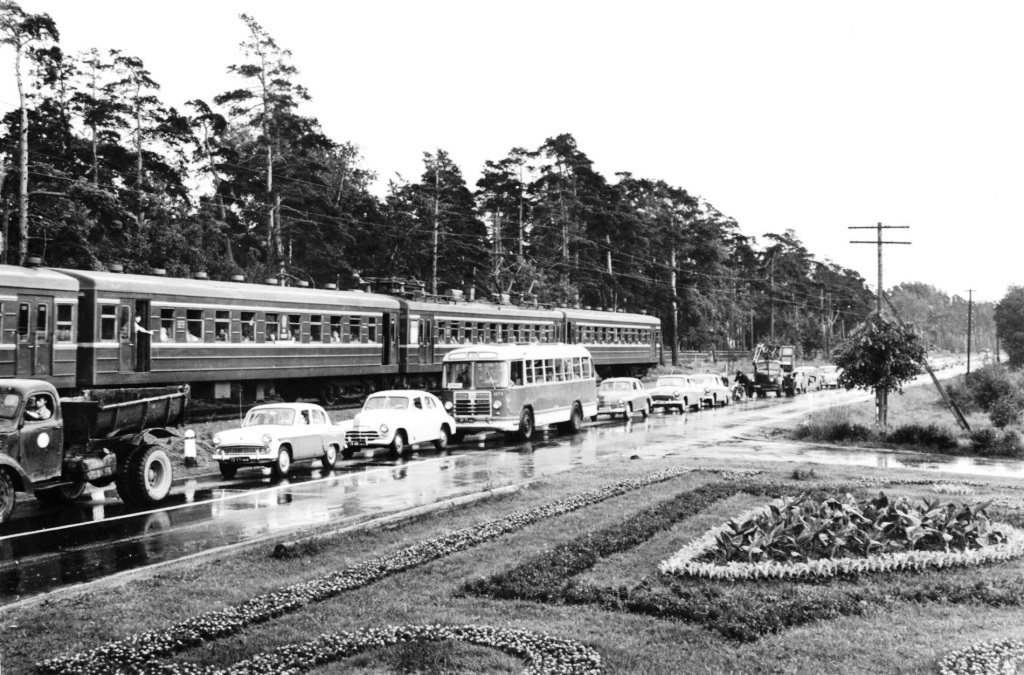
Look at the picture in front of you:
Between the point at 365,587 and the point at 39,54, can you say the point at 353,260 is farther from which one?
the point at 365,587

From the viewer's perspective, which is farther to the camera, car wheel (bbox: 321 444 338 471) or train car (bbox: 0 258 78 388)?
train car (bbox: 0 258 78 388)

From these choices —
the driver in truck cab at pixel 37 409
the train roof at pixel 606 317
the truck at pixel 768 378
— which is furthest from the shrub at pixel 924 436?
the truck at pixel 768 378

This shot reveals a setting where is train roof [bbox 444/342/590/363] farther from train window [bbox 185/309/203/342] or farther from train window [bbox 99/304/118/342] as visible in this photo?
train window [bbox 99/304/118/342]

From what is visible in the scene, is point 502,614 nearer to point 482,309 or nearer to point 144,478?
point 144,478

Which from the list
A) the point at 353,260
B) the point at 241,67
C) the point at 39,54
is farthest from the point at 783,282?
the point at 39,54

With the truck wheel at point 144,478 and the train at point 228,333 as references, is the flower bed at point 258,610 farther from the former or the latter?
the train at point 228,333

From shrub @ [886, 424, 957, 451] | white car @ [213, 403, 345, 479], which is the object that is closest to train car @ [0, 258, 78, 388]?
white car @ [213, 403, 345, 479]

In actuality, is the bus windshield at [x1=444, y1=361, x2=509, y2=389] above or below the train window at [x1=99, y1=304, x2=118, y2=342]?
below
